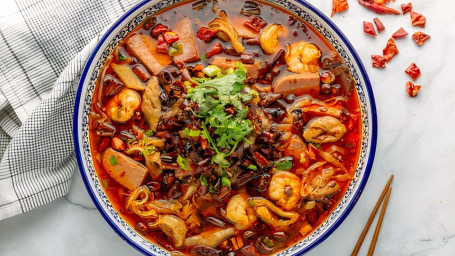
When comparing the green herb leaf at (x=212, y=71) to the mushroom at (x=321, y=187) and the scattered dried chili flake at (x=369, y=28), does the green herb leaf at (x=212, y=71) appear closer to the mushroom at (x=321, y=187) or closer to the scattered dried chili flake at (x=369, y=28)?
the mushroom at (x=321, y=187)

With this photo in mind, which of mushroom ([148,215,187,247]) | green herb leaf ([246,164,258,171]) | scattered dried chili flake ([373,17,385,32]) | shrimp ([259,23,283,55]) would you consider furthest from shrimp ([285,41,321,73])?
mushroom ([148,215,187,247])

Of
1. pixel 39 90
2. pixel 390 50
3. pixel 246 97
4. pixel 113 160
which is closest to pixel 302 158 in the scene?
pixel 246 97

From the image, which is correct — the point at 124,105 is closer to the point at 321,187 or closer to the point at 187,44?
the point at 187,44

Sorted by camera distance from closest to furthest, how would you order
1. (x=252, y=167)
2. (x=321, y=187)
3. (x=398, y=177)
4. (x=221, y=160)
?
(x=221, y=160) < (x=252, y=167) < (x=321, y=187) < (x=398, y=177)

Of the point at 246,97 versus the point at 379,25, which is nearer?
the point at 246,97

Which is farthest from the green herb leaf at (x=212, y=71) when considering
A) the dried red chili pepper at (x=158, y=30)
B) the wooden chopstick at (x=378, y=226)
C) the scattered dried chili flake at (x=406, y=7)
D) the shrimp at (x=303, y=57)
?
the wooden chopstick at (x=378, y=226)

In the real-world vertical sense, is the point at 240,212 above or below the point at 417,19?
below
